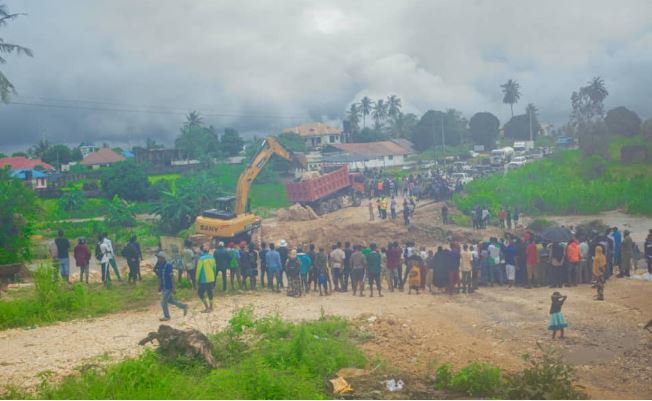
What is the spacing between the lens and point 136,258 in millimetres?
18766

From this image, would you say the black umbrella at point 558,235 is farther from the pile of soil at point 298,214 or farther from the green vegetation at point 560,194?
the pile of soil at point 298,214

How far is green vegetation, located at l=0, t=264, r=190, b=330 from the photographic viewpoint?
14539 mm

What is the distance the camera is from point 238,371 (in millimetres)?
10297

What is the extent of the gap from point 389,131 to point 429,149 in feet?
66.3

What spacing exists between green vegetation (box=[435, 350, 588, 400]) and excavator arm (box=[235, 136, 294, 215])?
2039cm

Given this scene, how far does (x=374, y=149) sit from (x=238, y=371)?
67104 millimetres

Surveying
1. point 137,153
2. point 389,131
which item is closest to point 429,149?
point 389,131

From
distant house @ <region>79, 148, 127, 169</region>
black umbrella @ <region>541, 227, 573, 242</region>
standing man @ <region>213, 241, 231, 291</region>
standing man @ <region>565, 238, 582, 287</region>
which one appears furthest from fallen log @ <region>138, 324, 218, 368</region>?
distant house @ <region>79, 148, 127, 169</region>

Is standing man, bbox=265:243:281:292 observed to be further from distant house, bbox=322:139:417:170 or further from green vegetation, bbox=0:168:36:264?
distant house, bbox=322:139:417:170

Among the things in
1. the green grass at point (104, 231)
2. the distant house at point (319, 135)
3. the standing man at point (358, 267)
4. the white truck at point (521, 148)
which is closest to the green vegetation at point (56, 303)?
the standing man at point (358, 267)

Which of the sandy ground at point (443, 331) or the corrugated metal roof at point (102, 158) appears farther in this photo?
the corrugated metal roof at point (102, 158)

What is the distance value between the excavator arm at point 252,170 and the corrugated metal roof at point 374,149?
3698 cm

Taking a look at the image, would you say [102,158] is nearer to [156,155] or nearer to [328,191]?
[156,155]

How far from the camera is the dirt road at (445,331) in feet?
36.5
